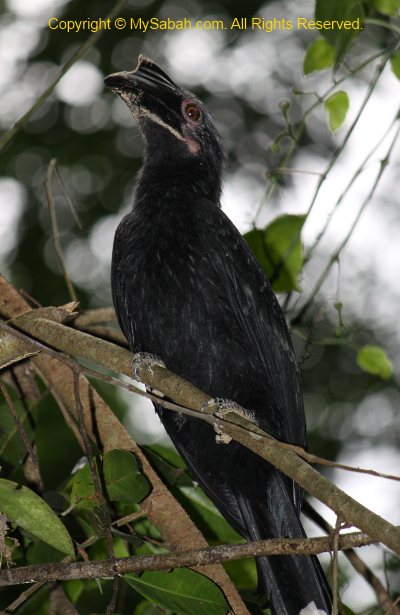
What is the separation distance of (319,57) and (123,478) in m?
1.80

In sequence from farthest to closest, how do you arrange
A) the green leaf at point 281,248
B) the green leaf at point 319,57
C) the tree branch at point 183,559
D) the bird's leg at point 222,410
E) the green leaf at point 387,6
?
the green leaf at point 281,248 < the green leaf at point 319,57 < the green leaf at point 387,6 < the bird's leg at point 222,410 < the tree branch at point 183,559

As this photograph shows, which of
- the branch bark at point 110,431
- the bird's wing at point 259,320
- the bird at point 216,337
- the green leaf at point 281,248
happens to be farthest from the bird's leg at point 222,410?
the green leaf at point 281,248

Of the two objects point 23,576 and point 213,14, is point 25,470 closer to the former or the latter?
point 23,576

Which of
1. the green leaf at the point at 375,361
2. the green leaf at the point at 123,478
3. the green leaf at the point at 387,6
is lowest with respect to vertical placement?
the green leaf at the point at 123,478

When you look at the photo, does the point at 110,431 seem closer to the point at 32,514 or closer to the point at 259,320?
the point at 259,320

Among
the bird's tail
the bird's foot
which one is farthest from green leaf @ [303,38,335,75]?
the bird's tail

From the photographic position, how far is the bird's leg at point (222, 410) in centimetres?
250

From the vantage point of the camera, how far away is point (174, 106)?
363 cm

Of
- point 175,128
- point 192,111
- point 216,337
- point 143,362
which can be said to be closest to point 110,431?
point 143,362

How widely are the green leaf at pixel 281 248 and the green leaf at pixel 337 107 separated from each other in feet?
1.50

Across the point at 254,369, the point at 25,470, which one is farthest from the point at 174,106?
the point at 25,470

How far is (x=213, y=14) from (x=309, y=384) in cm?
312

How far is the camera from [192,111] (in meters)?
3.70

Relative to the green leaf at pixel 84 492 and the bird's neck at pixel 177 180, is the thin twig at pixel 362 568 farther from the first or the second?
the bird's neck at pixel 177 180
